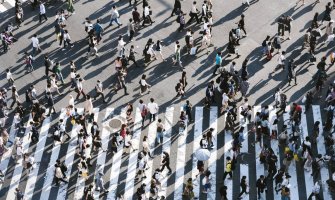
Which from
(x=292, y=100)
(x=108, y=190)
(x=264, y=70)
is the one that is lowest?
(x=108, y=190)

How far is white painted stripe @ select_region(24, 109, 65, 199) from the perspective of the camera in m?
29.9

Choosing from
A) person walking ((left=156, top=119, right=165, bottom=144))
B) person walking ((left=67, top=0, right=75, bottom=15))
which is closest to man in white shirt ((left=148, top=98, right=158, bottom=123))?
person walking ((left=156, top=119, right=165, bottom=144))

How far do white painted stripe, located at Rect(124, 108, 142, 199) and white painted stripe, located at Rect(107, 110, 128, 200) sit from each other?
57 centimetres

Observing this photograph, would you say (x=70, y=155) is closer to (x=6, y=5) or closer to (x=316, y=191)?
(x=316, y=191)

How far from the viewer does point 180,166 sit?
30469mm

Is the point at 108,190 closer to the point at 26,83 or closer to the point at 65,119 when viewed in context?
the point at 65,119

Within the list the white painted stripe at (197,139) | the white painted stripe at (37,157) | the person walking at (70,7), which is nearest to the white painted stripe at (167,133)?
the white painted stripe at (197,139)

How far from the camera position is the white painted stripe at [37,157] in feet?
98.0

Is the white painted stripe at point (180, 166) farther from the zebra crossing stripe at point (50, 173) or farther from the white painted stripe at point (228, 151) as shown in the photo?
the zebra crossing stripe at point (50, 173)

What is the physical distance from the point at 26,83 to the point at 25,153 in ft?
23.2

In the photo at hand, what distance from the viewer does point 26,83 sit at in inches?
1427

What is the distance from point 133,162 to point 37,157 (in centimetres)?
528

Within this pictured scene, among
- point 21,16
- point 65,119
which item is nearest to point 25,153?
point 65,119

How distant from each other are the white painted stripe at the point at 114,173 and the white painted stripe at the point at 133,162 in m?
0.57
